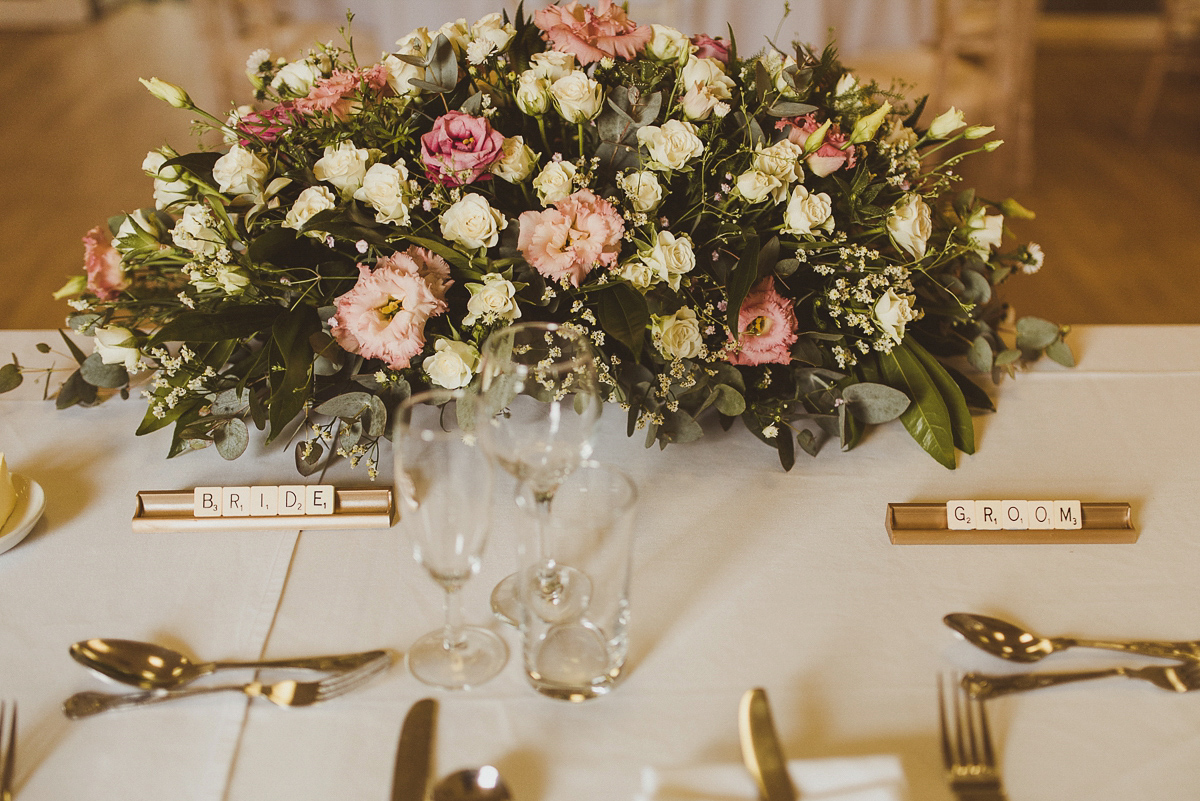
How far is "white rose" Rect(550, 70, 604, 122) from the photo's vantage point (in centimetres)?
101

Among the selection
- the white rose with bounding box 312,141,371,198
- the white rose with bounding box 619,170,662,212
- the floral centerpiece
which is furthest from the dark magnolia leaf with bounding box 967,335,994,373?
the white rose with bounding box 312,141,371,198

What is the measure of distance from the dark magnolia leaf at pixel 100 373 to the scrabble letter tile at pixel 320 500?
0.40 m

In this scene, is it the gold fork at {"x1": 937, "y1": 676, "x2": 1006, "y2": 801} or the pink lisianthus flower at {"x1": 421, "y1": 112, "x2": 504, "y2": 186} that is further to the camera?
the pink lisianthus flower at {"x1": 421, "y1": 112, "x2": 504, "y2": 186}

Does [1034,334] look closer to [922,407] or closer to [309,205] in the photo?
[922,407]

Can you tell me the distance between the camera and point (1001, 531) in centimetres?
102

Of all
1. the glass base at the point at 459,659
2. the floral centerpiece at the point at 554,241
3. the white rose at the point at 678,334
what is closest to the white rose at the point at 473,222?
the floral centerpiece at the point at 554,241

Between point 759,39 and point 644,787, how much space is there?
2.75 metres

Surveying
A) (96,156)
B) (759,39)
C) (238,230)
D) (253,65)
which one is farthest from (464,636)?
(96,156)

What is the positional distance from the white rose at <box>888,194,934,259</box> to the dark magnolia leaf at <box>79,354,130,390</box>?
1.05 m

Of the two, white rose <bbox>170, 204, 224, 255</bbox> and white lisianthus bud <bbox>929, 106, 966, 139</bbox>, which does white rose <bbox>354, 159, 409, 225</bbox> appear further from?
white lisianthus bud <bbox>929, 106, 966, 139</bbox>

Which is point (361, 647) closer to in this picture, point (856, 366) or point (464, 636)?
point (464, 636)

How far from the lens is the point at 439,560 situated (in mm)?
769

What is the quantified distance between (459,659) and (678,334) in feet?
1.45

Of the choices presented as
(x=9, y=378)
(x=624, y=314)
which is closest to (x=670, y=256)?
(x=624, y=314)
